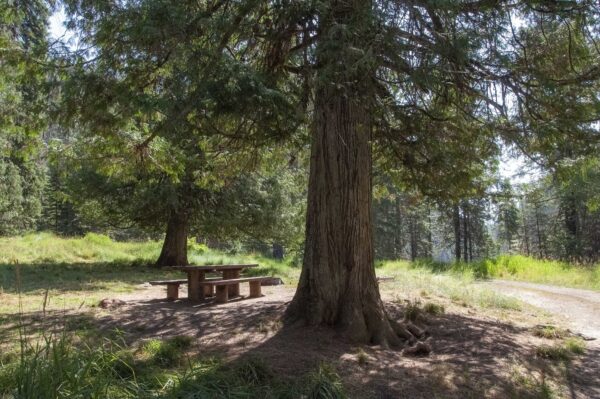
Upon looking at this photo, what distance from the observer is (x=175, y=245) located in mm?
16625

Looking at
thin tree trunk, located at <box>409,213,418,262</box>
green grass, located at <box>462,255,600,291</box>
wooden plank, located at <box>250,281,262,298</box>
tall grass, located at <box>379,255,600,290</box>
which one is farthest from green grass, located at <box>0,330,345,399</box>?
thin tree trunk, located at <box>409,213,418,262</box>

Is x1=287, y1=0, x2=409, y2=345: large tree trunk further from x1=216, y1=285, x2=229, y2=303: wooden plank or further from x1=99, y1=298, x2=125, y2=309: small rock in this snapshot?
x1=99, y1=298, x2=125, y2=309: small rock

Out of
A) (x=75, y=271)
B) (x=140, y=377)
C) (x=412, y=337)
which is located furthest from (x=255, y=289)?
(x=75, y=271)

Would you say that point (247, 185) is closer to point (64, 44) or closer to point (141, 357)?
point (64, 44)

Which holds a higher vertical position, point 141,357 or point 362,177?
point 362,177

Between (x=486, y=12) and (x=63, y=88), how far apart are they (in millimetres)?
4791

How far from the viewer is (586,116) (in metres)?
5.82

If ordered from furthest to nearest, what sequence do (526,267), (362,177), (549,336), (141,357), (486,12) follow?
(526,267), (549,336), (362,177), (486,12), (141,357)

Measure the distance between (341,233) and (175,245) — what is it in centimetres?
1143

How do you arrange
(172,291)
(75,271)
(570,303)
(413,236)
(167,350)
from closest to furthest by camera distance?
(167,350) → (172,291) → (570,303) → (75,271) → (413,236)

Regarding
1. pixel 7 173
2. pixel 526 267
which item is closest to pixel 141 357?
pixel 526 267

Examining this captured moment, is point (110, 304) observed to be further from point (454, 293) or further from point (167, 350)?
point (454, 293)

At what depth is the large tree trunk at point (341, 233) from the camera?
6.30 m

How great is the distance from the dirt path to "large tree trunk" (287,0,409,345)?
3.71 m
